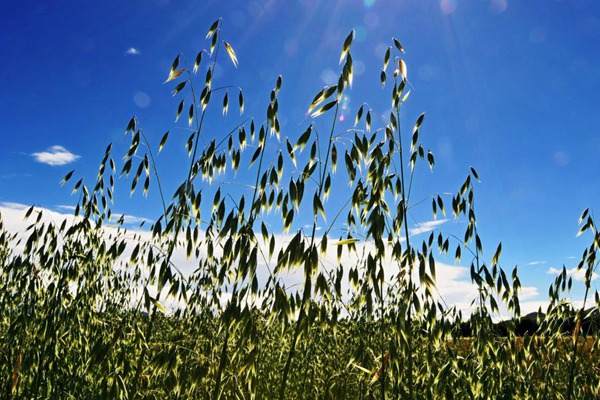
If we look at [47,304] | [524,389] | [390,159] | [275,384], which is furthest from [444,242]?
[47,304]

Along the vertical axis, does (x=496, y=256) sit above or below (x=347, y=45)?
below

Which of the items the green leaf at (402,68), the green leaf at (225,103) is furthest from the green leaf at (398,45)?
the green leaf at (225,103)

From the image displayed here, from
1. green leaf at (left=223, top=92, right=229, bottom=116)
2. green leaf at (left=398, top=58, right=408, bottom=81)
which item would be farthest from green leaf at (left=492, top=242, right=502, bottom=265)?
green leaf at (left=223, top=92, right=229, bottom=116)

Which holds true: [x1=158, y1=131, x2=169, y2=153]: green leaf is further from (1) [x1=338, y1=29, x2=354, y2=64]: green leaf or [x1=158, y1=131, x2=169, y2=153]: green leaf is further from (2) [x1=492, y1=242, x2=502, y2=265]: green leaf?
(2) [x1=492, y1=242, x2=502, y2=265]: green leaf

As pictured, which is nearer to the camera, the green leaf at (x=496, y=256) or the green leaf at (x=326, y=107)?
the green leaf at (x=326, y=107)

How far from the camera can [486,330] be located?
335 cm

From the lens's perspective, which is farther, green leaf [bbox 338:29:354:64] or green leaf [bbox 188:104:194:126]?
green leaf [bbox 188:104:194:126]

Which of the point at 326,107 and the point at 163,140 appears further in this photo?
the point at 163,140

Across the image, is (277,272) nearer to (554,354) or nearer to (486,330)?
(486,330)

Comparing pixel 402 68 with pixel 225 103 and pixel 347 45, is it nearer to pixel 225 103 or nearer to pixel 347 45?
pixel 347 45

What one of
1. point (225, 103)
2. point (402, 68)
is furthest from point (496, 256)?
point (225, 103)

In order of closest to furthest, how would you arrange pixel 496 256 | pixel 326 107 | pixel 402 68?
pixel 326 107 < pixel 402 68 < pixel 496 256

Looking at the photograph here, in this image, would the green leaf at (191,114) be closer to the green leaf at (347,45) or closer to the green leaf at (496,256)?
the green leaf at (347,45)

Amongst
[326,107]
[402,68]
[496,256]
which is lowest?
[496,256]
